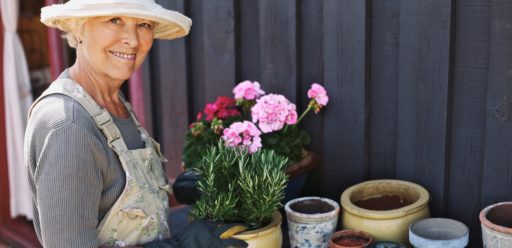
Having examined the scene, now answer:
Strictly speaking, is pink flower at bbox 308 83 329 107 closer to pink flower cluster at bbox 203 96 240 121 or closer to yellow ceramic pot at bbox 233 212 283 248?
pink flower cluster at bbox 203 96 240 121

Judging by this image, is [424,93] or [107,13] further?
[424,93]

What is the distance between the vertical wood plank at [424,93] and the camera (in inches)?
91.4

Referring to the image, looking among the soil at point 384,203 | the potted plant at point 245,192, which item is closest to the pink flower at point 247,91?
the potted plant at point 245,192

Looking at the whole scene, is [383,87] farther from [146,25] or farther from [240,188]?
[146,25]

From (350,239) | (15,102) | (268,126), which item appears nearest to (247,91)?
(268,126)

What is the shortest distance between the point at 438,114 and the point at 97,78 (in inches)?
47.8

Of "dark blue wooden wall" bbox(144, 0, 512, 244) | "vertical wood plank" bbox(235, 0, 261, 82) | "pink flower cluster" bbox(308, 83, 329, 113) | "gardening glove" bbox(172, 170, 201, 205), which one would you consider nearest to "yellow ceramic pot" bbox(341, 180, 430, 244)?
"dark blue wooden wall" bbox(144, 0, 512, 244)

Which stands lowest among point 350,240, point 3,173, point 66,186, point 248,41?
point 3,173

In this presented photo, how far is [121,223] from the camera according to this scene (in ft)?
6.51

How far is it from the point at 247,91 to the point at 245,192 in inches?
28.9

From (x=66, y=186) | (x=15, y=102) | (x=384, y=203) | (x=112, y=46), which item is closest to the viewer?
(x=66, y=186)

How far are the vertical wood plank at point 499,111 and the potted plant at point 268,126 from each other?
0.66m

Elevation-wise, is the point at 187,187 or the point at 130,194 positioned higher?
the point at 130,194

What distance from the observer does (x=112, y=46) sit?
1.98 m
